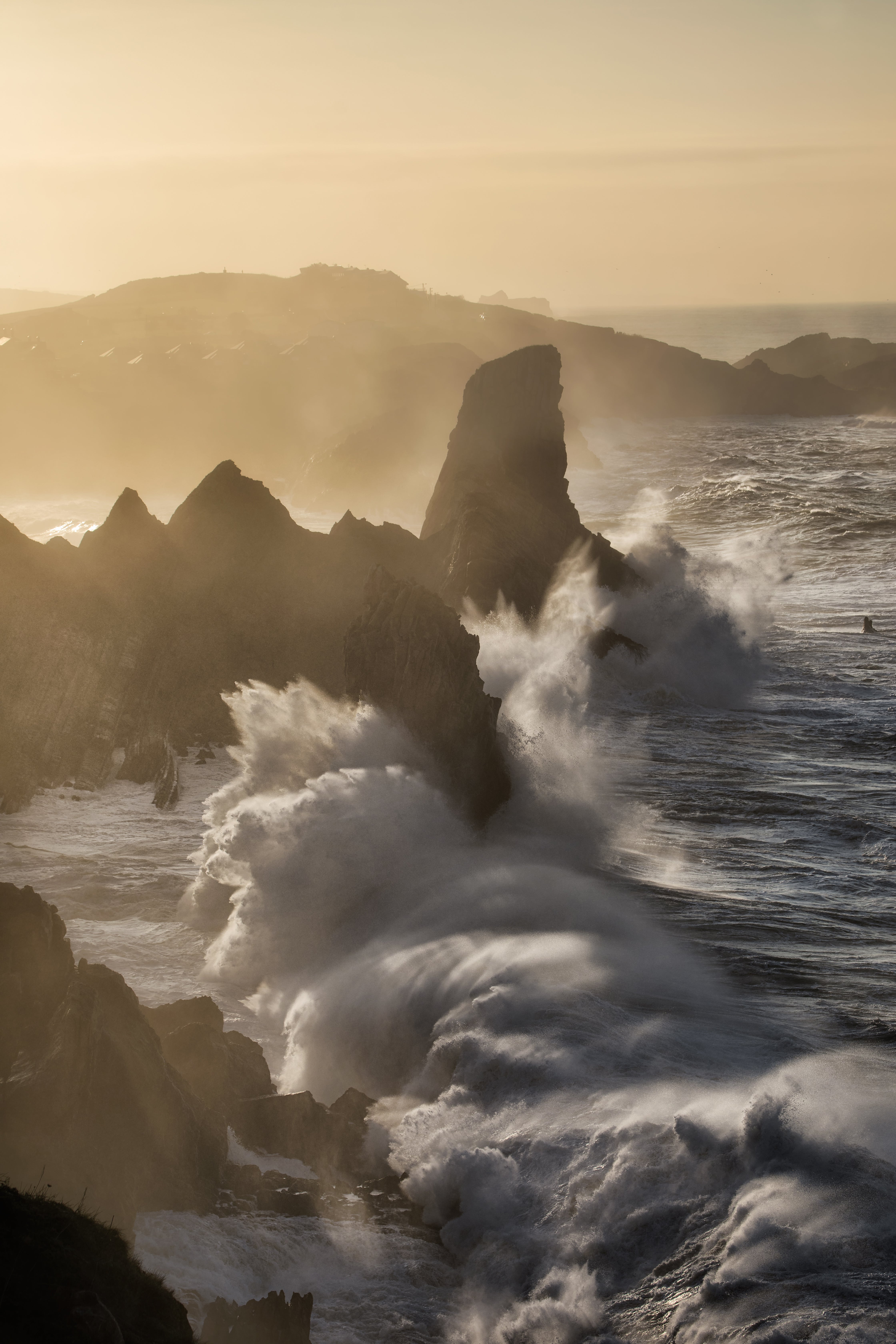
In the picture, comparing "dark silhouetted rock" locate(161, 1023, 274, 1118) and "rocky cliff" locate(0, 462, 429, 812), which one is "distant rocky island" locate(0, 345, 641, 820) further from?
"dark silhouetted rock" locate(161, 1023, 274, 1118)

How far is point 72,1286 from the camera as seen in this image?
10.2 meters

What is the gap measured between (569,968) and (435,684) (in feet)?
36.0

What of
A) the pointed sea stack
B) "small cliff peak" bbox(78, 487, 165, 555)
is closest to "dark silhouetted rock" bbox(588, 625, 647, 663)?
the pointed sea stack

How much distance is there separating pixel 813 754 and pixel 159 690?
21781mm

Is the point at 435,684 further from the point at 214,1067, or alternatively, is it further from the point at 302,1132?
the point at 302,1132

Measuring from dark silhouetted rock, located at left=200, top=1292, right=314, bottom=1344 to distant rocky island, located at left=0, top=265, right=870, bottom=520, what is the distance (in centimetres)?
5225

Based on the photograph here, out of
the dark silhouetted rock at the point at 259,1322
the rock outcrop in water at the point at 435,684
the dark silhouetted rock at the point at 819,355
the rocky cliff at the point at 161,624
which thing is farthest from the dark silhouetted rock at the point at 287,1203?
the dark silhouetted rock at the point at 819,355

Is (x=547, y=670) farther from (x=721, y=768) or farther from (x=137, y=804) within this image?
(x=137, y=804)

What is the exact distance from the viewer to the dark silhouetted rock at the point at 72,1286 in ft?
32.0

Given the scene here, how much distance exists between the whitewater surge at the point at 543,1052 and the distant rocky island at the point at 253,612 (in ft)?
6.23

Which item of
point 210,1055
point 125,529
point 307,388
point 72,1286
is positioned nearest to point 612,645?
point 125,529

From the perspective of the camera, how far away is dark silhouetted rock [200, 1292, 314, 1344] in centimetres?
1224

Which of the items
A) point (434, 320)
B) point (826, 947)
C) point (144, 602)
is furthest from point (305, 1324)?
point (434, 320)

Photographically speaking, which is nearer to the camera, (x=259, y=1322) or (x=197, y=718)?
(x=259, y=1322)
